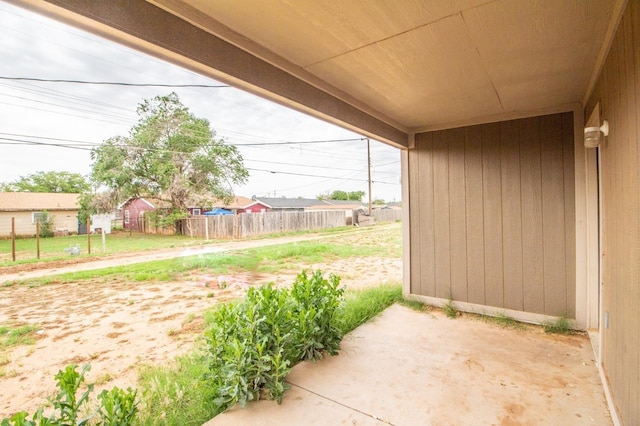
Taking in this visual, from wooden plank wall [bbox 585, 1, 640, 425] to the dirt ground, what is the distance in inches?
110

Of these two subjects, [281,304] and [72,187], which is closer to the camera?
[281,304]

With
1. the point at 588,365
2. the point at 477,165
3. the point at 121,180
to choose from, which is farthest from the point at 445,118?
the point at 121,180

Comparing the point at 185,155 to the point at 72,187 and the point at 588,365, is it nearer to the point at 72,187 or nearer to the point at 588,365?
the point at 72,187

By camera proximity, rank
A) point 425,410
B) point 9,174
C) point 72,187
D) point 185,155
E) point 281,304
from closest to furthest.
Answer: point 425,410 → point 281,304 → point 9,174 → point 72,187 → point 185,155

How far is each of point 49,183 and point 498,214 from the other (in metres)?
6.48

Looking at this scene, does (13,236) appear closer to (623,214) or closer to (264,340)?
(264,340)

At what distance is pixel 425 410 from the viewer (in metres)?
1.63

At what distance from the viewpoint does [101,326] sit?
288 cm

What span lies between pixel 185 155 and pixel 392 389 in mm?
9475

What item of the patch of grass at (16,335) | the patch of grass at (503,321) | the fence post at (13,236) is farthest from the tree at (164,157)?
the patch of grass at (503,321)

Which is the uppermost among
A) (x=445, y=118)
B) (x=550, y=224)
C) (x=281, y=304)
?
(x=445, y=118)

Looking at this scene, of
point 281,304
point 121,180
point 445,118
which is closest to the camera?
point 281,304

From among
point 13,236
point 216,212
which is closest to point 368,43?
point 13,236

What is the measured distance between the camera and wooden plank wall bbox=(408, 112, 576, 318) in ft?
8.93
